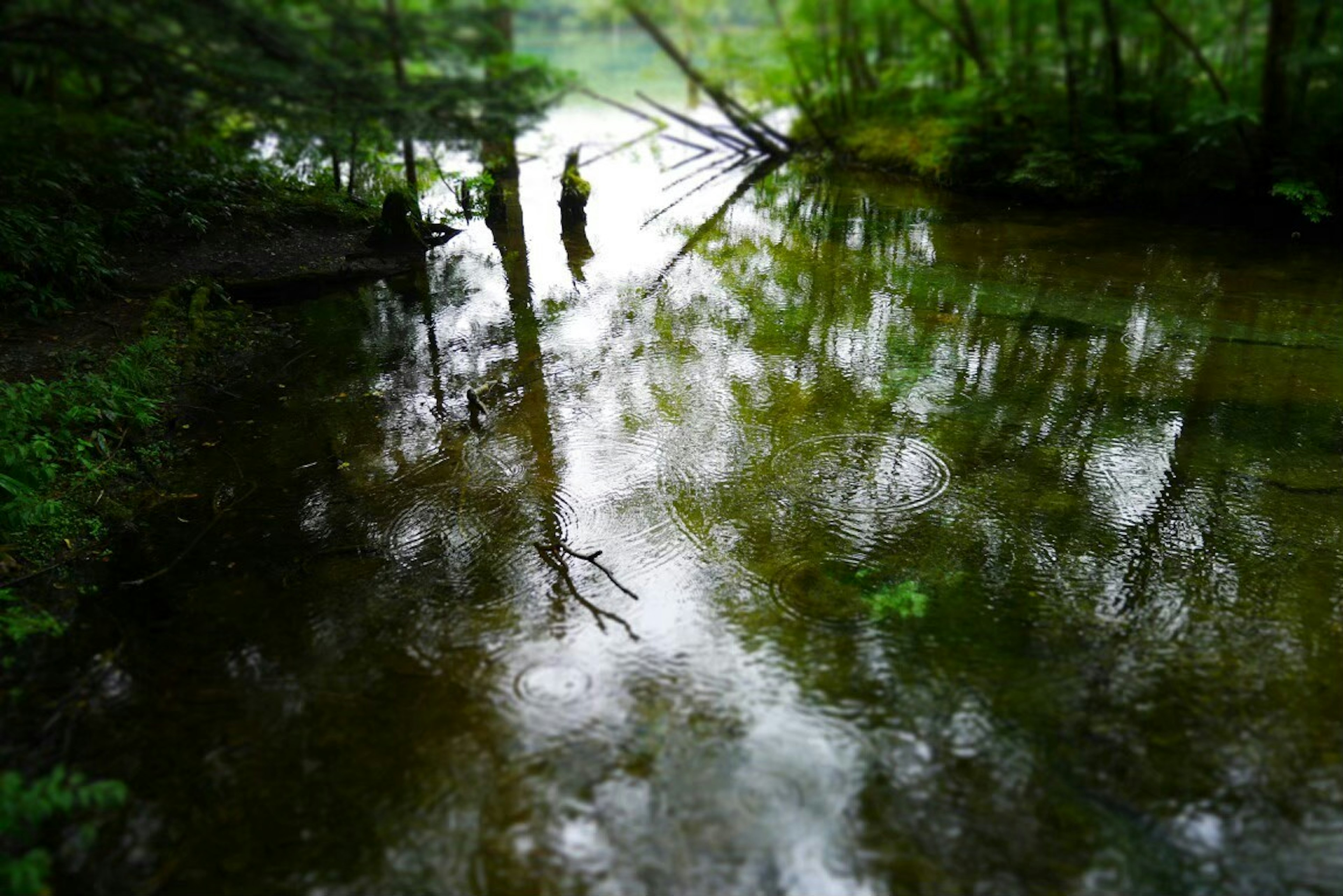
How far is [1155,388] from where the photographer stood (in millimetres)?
6461

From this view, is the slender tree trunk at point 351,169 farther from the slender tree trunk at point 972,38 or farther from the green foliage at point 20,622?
the slender tree trunk at point 972,38

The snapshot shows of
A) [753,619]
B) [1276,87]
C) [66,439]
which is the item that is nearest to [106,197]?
[66,439]

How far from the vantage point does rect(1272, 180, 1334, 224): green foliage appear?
9.88 m

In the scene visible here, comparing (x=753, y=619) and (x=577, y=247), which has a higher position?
(x=577, y=247)

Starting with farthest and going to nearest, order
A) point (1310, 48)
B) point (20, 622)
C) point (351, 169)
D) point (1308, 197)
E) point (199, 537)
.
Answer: point (351, 169) < point (1308, 197) < point (1310, 48) < point (199, 537) < point (20, 622)

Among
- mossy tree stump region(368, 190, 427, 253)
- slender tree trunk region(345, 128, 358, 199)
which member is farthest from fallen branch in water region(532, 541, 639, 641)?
mossy tree stump region(368, 190, 427, 253)

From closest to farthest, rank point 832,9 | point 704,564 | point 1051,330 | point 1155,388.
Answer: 1. point 704,564
2. point 1155,388
3. point 1051,330
4. point 832,9

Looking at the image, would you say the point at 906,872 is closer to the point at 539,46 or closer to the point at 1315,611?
the point at 1315,611

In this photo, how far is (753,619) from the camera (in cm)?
409

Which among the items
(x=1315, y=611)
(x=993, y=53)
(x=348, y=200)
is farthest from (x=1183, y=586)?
(x=993, y=53)

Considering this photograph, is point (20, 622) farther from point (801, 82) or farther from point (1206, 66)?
point (801, 82)

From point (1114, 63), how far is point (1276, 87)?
2314mm

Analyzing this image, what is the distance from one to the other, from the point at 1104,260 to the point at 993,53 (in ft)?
22.9

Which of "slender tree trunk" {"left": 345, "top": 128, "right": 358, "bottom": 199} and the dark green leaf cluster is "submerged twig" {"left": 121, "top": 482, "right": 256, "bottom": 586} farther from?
the dark green leaf cluster
